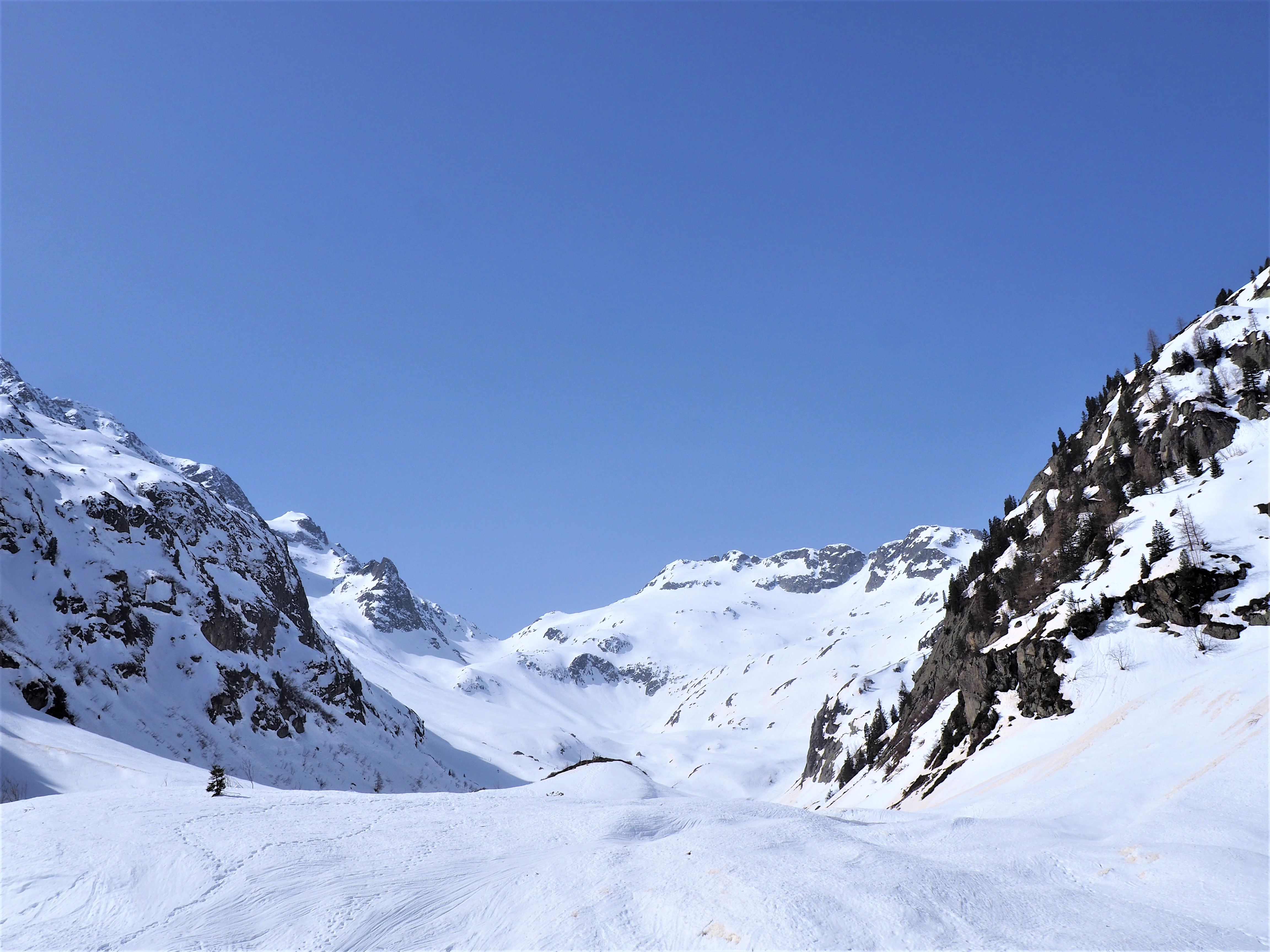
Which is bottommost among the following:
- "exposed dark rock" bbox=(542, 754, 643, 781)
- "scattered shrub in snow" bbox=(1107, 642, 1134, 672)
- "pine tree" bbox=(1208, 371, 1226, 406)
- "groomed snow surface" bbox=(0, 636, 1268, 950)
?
"exposed dark rock" bbox=(542, 754, 643, 781)

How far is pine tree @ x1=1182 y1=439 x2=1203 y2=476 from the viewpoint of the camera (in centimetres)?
4384

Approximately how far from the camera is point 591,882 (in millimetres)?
9516

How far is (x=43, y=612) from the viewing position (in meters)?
53.8

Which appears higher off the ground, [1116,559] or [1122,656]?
[1116,559]

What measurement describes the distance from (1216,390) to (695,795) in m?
45.8

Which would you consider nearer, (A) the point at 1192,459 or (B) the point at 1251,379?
(A) the point at 1192,459

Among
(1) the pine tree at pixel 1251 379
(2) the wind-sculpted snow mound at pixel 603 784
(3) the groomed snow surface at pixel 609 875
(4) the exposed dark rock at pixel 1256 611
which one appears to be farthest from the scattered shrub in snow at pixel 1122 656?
(1) the pine tree at pixel 1251 379

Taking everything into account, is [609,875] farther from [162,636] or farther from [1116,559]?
[162,636]

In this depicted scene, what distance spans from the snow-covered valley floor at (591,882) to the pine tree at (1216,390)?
46.1 meters

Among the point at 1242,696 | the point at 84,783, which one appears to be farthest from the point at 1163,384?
the point at 84,783

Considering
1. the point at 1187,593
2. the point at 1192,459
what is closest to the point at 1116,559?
the point at 1187,593

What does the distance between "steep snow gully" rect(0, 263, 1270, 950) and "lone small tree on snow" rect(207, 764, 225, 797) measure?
1.63ft

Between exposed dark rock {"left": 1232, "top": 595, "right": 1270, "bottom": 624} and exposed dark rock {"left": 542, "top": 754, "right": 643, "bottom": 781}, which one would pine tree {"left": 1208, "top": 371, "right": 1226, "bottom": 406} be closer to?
exposed dark rock {"left": 1232, "top": 595, "right": 1270, "bottom": 624}

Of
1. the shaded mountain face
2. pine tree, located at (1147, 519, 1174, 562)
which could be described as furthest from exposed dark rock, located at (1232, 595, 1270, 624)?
the shaded mountain face
